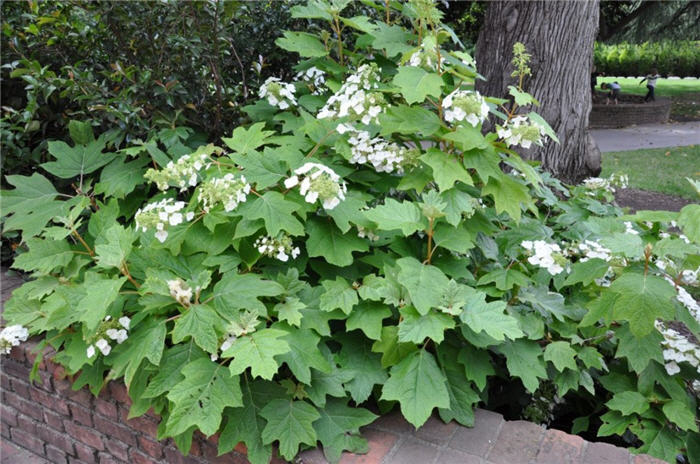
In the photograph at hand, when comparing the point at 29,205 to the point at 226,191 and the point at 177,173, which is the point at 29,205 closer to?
the point at 177,173

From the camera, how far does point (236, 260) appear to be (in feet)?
6.59

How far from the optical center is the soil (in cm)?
702

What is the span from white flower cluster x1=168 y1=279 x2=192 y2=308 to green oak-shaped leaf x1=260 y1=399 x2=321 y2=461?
0.44 meters

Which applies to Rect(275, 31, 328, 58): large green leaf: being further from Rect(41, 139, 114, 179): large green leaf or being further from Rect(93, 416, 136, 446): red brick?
Rect(93, 416, 136, 446): red brick

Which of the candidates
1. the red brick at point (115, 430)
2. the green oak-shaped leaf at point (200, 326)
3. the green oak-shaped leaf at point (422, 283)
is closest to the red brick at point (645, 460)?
the green oak-shaped leaf at point (422, 283)

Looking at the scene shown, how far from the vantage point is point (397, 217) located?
1938 mm

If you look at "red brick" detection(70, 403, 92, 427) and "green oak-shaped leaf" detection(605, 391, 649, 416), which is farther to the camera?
"red brick" detection(70, 403, 92, 427)

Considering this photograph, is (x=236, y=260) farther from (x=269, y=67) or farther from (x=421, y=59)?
(x=269, y=67)

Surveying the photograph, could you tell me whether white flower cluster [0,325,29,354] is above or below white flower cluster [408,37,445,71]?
below

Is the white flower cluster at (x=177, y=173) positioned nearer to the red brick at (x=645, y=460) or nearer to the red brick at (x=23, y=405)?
the red brick at (x=23, y=405)

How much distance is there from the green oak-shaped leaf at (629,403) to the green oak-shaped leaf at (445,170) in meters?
0.94

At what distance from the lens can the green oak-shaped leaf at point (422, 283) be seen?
5.84 ft

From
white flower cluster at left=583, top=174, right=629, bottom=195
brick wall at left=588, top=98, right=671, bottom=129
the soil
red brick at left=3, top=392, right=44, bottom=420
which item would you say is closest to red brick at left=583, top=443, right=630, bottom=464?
white flower cluster at left=583, top=174, right=629, bottom=195

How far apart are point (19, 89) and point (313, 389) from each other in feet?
8.93
